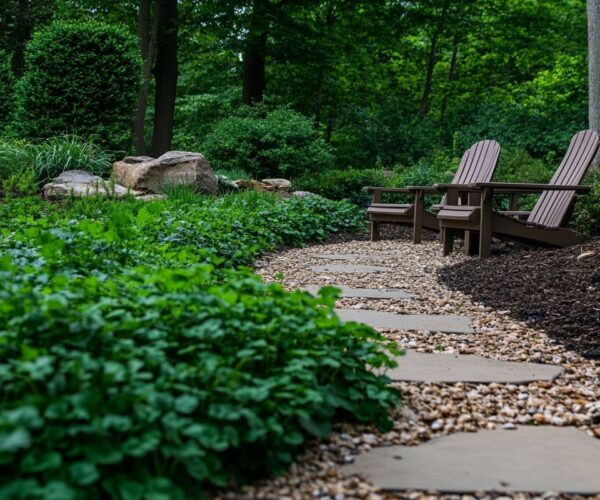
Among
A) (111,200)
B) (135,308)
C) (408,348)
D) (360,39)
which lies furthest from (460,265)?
(360,39)

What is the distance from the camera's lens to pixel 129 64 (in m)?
10.7

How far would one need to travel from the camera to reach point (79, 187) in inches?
311

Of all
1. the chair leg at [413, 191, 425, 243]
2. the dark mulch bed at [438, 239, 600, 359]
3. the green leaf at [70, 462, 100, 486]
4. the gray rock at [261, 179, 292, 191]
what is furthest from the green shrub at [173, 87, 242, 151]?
the green leaf at [70, 462, 100, 486]

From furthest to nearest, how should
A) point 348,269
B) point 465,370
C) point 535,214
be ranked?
point 535,214, point 348,269, point 465,370

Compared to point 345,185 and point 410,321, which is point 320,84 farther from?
point 410,321

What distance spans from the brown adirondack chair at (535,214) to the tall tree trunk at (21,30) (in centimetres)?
1448

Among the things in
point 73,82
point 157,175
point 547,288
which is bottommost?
point 547,288

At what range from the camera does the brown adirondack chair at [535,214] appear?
596 centimetres

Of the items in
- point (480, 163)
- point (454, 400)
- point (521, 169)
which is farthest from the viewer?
point (521, 169)

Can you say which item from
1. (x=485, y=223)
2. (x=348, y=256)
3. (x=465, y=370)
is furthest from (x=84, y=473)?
(x=348, y=256)

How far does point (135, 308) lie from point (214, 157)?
1074 centimetres

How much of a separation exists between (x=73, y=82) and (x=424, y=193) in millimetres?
5693

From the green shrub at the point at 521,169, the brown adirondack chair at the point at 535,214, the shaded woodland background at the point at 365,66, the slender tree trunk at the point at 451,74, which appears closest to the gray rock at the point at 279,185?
the green shrub at the point at 521,169

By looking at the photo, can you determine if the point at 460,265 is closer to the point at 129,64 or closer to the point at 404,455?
the point at 404,455
